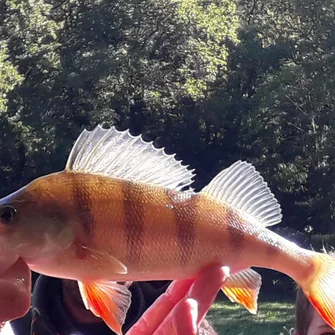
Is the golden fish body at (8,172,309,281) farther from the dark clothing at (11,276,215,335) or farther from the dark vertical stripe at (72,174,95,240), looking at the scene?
the dark clothing at (11,276,215,335)

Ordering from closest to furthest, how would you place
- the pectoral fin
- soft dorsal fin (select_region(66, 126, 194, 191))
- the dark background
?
the pectoral fin → soft dorsal fin (select_region(66, 126, 194, 191)) → the dark background

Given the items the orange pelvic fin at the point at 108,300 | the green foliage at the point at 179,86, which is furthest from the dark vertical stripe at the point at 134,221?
the green foliage at the point at 179,86

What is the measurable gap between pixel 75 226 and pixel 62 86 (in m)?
25.6

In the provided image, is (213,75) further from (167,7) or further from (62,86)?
(62,86)

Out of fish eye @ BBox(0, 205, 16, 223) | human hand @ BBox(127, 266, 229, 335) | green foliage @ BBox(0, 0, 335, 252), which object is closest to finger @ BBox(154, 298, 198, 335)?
human hand @ BBox(127, 266, 229, 335)

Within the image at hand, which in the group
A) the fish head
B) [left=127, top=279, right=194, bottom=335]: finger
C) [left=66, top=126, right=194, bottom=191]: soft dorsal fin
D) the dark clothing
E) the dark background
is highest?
[left=66, top=126, right=194, bottom=191]: soft dorsal fin

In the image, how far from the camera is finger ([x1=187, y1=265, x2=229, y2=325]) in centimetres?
162

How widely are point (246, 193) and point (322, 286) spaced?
271mm

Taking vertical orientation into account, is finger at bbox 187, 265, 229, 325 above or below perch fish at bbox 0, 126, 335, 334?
below

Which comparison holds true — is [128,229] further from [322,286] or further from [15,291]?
[322,286]

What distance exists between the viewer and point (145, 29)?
27.7 m

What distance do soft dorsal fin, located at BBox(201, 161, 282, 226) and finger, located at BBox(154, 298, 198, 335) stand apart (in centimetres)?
25

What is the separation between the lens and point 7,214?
154cm

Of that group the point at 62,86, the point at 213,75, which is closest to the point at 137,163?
the point at 62,86
